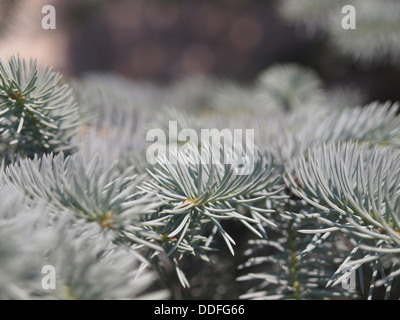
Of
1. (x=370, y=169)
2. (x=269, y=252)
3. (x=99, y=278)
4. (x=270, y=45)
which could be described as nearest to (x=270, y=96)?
(x=269, y=252)

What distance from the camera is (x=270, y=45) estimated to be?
1214 mm

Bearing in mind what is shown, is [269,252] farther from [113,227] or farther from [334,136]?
[113,227]

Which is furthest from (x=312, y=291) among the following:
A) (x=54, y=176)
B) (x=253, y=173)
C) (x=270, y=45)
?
(x=270, y=45)

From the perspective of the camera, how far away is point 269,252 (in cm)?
45

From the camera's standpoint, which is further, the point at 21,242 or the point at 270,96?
the point at 270,96

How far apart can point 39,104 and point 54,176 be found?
7 cm

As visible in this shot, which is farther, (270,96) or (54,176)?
(270,96)

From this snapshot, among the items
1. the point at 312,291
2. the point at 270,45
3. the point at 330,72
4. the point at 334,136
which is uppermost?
the point at 270,45

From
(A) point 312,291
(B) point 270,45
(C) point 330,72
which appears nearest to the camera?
(A) point 312,291

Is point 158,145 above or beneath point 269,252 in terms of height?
above

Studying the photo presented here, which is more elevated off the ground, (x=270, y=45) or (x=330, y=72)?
(x=270, y=45)

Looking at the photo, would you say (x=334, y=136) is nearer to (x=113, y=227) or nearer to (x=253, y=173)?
(x=253, y=173)

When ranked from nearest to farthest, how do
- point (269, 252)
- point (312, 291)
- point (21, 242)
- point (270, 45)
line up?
1. point (21, 242)
2. point (312, 291)
3. point (269, 252)
4. point (270, 45)

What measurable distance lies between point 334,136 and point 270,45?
0.98 m
